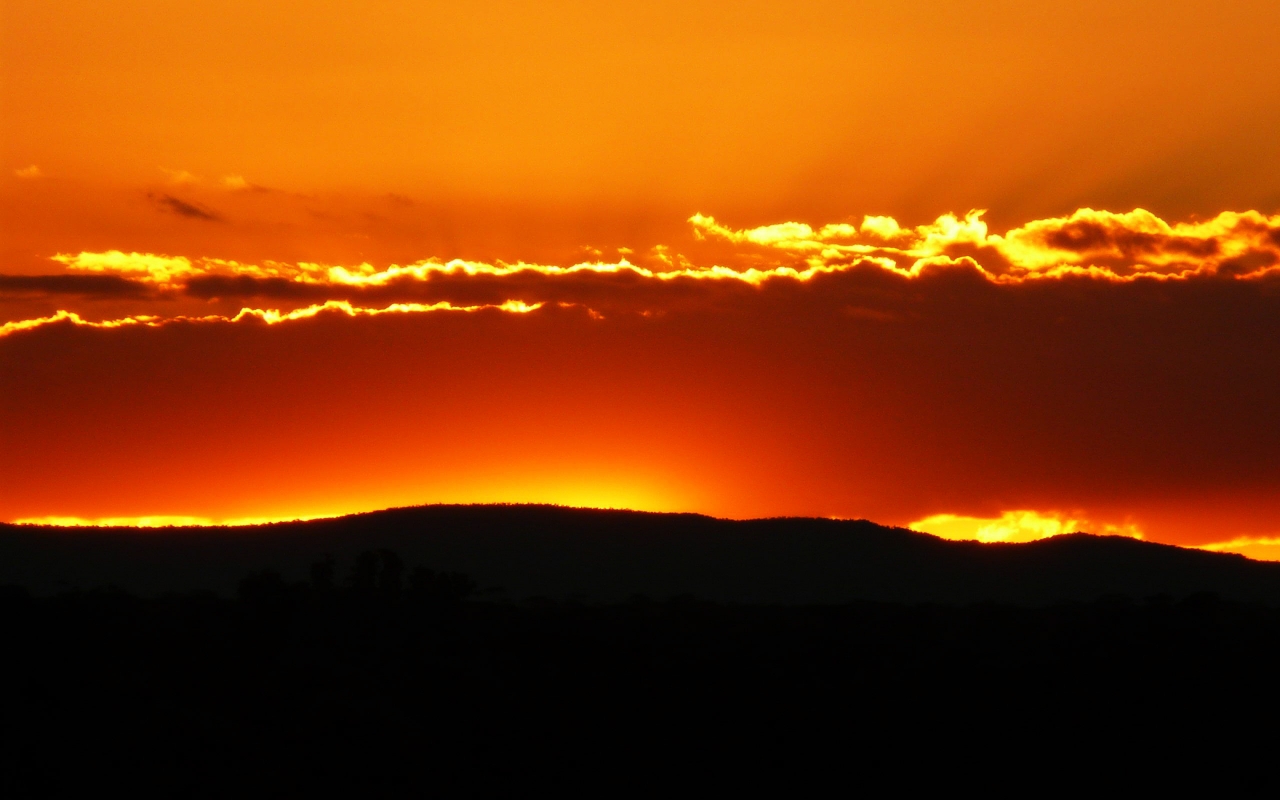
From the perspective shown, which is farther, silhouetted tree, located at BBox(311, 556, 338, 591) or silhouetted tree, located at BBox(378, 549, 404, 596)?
silhouetted tree, located at BBox(311, 556, 338, 591)

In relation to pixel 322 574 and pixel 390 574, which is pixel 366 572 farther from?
pixel 322 574

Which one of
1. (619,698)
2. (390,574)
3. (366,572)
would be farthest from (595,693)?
(366,572)

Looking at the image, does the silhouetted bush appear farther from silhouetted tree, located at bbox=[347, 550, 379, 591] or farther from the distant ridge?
the distant ridge

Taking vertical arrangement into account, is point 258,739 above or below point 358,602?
below

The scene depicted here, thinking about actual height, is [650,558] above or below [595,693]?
above

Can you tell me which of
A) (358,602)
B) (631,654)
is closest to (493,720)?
(631,654)

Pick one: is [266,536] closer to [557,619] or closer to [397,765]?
[557,619]

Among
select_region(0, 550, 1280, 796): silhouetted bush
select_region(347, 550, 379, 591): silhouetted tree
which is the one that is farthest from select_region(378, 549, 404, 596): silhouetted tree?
select_region(0, 550, 1280, 796): silhouetted bush
